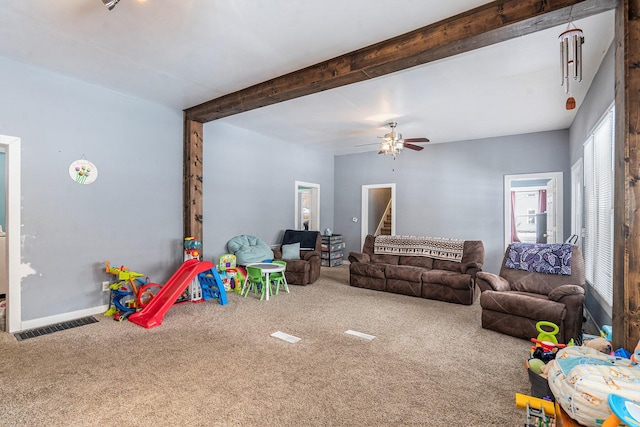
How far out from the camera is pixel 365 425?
2.02 m

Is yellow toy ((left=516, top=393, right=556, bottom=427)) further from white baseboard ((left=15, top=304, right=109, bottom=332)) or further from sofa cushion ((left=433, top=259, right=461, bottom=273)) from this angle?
white baseboard ((left=15, top=304, right=109, bottom=332))

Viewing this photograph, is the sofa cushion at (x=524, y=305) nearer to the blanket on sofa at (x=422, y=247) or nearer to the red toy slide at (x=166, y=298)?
the blanket on sofa at (x=422, y=247)

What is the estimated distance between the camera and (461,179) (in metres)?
6.89

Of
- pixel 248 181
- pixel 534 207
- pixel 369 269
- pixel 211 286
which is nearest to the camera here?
pixel 211 286

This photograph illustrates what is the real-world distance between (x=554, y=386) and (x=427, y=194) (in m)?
6.07

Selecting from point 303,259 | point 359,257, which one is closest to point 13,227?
point 303,259

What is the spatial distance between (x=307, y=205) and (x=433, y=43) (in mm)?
6140

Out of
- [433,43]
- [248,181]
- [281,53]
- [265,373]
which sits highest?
[281,53]

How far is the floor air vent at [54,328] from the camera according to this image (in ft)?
11.2

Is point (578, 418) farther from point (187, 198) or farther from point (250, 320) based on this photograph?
point (187, 198)

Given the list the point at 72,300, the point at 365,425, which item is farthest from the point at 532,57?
the point at 72,300

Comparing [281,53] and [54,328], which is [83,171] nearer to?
[54,328]

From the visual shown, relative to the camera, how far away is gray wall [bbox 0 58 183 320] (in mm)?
3600

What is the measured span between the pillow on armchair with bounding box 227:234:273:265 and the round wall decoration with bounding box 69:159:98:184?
2.34m
